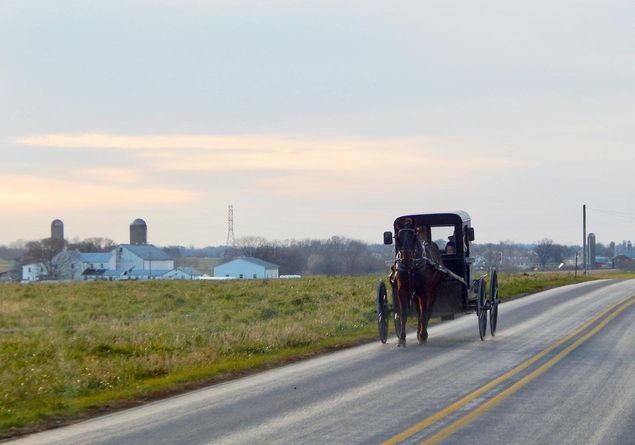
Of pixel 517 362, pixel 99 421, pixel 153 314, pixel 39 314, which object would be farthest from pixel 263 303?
pixel 99 421

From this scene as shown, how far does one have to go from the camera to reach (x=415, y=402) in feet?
43.3

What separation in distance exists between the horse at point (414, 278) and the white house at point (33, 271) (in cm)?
9363

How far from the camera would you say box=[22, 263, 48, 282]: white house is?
11100 centimetres

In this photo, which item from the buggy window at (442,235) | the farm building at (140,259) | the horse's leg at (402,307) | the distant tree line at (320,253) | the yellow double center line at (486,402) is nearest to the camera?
the yellow double center line at (486,402)

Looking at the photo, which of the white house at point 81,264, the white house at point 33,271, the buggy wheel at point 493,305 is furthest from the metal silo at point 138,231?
the buggy wheel at point 493,305

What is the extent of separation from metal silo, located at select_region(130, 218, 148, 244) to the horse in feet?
410

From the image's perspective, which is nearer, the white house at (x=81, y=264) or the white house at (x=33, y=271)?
the white house at (x=33, y=271)

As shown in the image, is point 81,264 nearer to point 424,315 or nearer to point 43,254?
point 43,254

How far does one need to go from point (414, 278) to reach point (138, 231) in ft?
414

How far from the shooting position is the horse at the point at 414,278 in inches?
810

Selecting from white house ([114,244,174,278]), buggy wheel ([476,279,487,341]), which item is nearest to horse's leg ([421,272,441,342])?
buggy wheel ([476,279,487,341])

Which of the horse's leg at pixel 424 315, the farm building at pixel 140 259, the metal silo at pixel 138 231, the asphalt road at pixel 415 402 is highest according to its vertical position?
the metal silo at pixel 138 231

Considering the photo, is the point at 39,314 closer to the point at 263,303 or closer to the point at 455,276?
the point at 263,303

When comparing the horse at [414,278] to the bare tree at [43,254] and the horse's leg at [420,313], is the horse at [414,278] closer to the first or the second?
the horse's leg at [420,313]
